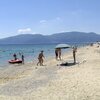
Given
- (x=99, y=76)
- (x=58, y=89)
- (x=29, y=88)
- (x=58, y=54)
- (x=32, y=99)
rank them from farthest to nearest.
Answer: (x=58, y=54), (x=99, y=76), (x=29, y=88), (x=58, y=89), (x=32, y=99)

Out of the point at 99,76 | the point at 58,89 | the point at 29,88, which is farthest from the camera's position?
the point at 99,76

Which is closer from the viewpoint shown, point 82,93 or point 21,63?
point 82,93

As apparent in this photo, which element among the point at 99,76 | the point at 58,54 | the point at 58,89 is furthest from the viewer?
the point at 58,54

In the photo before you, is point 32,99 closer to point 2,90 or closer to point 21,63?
point 2,90

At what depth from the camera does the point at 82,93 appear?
16.1 m

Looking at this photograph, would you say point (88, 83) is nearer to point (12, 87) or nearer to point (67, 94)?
point (67, 94)

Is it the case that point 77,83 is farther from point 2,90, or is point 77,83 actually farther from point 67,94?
point 2,90

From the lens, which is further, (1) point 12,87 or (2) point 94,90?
(1) point 12,87

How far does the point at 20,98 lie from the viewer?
16188 millimetres

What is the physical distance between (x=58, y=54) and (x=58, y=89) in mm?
28754

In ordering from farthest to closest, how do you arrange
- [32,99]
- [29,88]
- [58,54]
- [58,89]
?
[58,54] → [29,88] → [58,89] → [32,99]

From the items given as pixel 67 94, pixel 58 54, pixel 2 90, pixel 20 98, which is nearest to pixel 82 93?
pixel 67 94

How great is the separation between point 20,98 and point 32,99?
2.65ft

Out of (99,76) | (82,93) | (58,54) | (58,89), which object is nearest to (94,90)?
(82,93)
